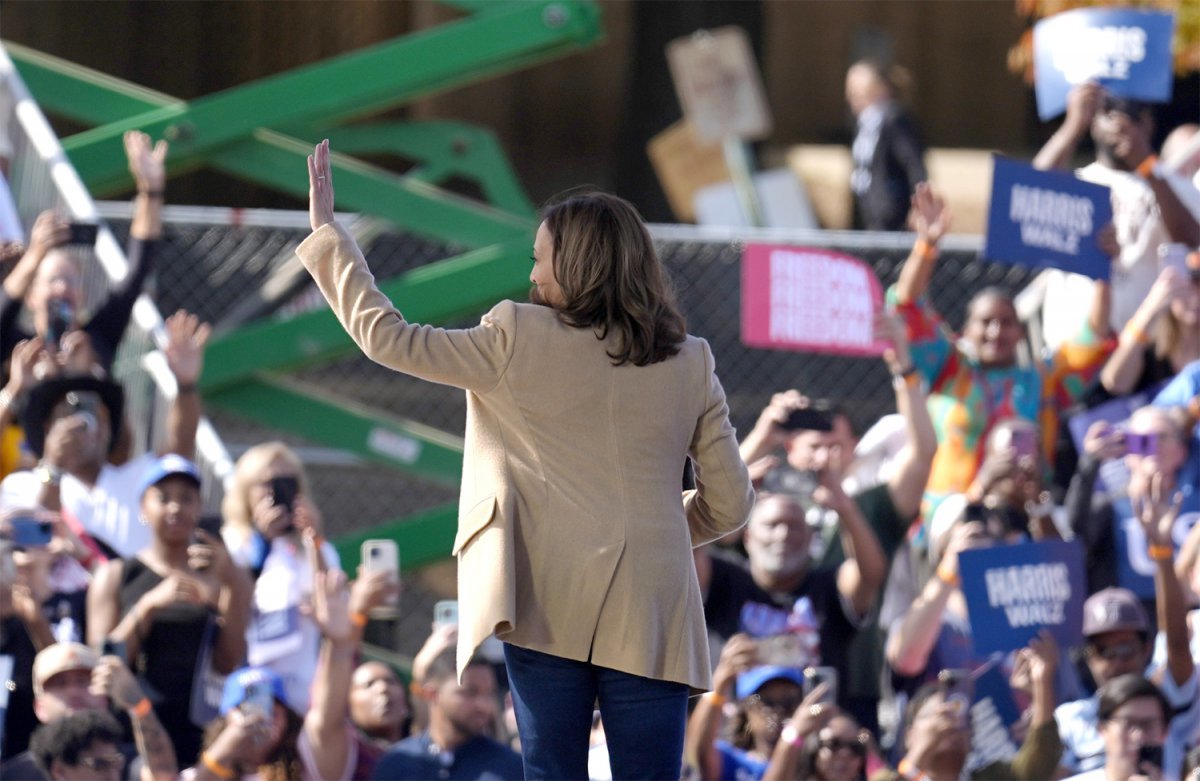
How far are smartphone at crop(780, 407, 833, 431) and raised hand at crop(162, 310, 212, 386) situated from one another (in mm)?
2094

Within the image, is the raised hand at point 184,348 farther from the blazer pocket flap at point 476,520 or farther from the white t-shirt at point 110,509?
the blazer pocket flap at point 476,520

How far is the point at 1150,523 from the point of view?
6.65 metres

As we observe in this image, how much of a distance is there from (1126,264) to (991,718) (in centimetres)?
245

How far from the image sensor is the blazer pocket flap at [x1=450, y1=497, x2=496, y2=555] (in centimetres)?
377

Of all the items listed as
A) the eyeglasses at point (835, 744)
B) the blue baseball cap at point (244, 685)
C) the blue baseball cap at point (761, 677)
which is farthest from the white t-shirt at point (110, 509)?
the eyeglasses at point (835, 744)

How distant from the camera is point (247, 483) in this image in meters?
7.20

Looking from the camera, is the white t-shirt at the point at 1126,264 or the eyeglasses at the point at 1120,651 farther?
the white t-shirt at the point at 1126,264

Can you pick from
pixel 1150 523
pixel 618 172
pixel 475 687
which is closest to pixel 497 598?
pixel 475 687

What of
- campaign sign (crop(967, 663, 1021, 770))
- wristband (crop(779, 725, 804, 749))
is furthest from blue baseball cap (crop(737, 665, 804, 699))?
campaign sign (crop(967, 663, 1021, 770))

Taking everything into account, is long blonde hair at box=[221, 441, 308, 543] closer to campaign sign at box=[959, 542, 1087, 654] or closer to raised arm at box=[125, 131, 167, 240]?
raised arm at box=[125, 131, 167, 240]

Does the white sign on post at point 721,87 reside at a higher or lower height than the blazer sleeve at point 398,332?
higher

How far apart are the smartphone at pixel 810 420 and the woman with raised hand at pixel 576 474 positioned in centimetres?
312

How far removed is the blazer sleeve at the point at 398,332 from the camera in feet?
12.2

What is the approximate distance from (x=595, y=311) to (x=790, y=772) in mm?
2676
